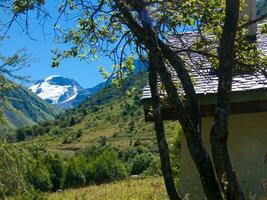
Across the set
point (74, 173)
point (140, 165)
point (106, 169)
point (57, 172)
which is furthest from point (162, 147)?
point (140, 165)

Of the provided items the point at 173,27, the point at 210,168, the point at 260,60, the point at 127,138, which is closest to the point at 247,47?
the point at 260,60

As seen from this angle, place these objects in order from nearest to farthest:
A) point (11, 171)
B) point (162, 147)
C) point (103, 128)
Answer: point (162, 147) < point (11, 171) < point (103, 128)

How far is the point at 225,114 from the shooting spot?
553 centimetres

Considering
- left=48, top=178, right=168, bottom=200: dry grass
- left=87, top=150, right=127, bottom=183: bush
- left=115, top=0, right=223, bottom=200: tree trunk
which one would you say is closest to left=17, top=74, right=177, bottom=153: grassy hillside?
left=87, top=150, right=127, bottom=183: bush

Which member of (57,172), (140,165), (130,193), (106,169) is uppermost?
(130,193)

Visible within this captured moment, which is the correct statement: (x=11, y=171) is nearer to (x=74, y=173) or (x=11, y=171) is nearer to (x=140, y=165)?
(x=74, y=173)

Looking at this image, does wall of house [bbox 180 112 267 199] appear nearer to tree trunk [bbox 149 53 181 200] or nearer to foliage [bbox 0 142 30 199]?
tree trunk [bbox 149 53 181 200]

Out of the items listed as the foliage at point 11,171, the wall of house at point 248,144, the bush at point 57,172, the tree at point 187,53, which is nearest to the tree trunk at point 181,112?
the tree at point 187,53

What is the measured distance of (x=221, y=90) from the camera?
5586mm

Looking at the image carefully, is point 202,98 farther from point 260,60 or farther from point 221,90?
point 221,90

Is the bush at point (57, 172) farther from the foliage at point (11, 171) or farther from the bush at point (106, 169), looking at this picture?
the foliage at point (11, 171)

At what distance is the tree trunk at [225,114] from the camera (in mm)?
5492

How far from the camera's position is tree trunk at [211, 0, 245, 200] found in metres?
5.49

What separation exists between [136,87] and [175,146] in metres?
8.60
